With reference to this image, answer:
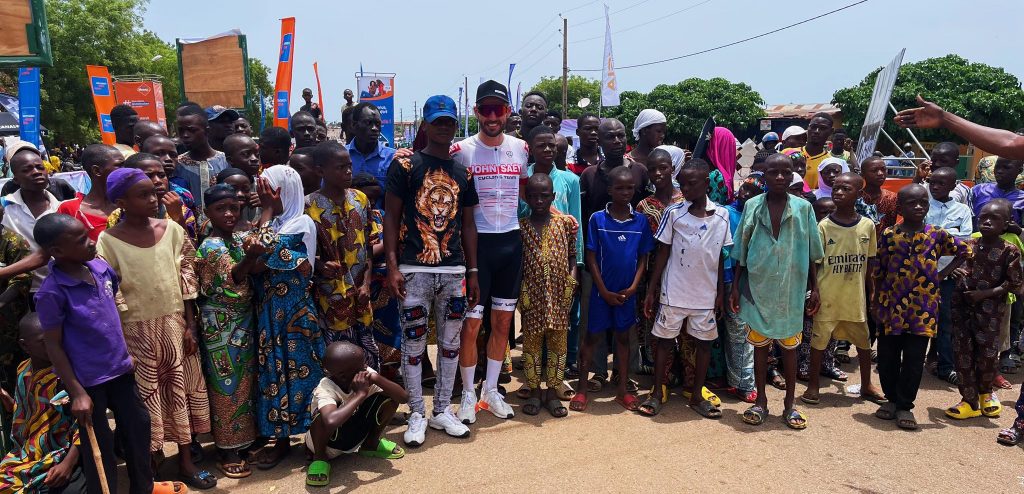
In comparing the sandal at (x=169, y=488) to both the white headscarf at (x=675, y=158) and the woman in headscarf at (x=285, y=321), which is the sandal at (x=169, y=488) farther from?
the white headscarf at (x=675, y=158)

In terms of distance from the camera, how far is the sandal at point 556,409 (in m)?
4.31

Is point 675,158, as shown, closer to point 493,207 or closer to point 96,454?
point 493,207

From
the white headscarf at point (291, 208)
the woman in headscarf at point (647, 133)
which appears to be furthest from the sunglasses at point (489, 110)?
the woman in headscarf at point (647, 133)

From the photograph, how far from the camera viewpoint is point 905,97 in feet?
81.6

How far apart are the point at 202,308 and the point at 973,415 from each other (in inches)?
207

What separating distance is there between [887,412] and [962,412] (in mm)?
593

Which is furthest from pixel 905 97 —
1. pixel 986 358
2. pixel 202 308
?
pixel 202 308

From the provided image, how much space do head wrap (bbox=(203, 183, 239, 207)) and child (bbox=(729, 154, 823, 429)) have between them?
129 inches

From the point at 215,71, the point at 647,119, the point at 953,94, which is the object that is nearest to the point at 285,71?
the point at 215,71

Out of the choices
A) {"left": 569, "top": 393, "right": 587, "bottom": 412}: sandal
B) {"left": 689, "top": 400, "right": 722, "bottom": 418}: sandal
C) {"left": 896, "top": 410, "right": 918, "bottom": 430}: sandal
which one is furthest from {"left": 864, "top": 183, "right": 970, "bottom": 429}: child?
{"left": 569, "top": 393, "right": 587, "bottom": 412}: sandal

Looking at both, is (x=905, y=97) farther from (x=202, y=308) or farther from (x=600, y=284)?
(x=202, y=308)

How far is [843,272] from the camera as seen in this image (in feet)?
15.0

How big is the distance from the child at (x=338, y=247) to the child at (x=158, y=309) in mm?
681

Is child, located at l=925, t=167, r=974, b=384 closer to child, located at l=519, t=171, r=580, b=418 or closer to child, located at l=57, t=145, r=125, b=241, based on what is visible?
child, located at l=519, t=171, r=580, b=418
